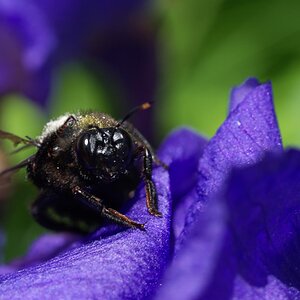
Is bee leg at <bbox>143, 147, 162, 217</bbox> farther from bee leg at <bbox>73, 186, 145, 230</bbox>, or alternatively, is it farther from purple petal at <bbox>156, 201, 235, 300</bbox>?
purple petal at <bbox>156, 201, 235, 300</bbox>

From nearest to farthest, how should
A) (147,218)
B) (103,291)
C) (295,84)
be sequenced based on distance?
(103,291)
(147,218)
(295,84)

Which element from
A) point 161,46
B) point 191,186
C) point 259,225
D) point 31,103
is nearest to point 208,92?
point 161,46

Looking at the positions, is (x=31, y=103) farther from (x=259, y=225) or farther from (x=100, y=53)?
(x=259, y=225)

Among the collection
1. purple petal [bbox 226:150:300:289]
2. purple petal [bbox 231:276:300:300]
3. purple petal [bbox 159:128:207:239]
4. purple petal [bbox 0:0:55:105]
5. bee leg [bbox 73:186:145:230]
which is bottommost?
purple petal [bbox 0:0:55:105]

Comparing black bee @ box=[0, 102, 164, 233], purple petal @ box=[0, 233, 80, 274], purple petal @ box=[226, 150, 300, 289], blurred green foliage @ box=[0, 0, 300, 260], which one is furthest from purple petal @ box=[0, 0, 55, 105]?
purple petal @ box=[226, 150, 300, 289]

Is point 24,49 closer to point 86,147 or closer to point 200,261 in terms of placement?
point 86,147

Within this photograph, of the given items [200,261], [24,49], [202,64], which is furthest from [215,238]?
[202,64]
